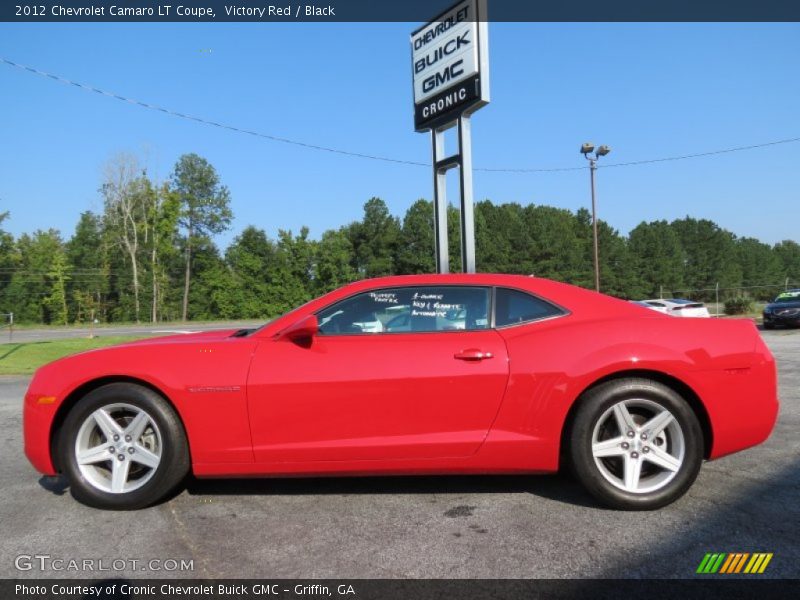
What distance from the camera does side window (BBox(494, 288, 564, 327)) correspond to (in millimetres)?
3475

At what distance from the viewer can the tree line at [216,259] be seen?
5144 cm

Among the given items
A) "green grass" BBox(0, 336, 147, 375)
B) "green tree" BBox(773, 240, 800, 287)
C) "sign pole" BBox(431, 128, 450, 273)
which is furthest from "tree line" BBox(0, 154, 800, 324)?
"green tree" BBox(773, 240, 800, 287)

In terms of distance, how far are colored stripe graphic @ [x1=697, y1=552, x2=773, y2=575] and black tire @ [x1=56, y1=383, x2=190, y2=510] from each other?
108 inches

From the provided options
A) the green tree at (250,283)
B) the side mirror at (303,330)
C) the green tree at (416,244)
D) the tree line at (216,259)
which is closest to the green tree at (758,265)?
the tree line at (216,259)

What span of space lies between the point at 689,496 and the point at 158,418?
3191mm

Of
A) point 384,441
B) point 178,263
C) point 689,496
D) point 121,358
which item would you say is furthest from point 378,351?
point 178,263

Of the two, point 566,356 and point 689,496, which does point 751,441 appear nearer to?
point 689,496

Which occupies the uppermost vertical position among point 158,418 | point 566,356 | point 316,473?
point 566,356

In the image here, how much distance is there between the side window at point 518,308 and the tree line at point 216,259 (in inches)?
Result: 1842

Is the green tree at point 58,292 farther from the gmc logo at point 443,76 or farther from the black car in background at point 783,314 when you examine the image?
the black car in background at point 783,314

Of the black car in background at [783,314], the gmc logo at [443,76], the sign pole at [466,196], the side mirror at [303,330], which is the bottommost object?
the black car in background at [783,314]

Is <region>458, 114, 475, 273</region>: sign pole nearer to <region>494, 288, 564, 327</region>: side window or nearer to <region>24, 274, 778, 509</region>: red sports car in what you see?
<region>494, 288, 564, 327</region>: side window

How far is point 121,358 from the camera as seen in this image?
3426 mm

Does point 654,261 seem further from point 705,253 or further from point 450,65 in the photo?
point 450,65
